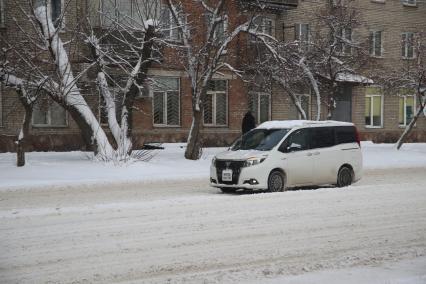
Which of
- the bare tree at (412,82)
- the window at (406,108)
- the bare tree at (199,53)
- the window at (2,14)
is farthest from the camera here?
the window at (406,108)

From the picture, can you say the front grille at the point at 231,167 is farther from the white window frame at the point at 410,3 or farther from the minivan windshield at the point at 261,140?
the white window frame at the point at 410,3

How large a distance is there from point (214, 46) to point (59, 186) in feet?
28.8

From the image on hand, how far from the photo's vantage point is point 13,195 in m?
14.9

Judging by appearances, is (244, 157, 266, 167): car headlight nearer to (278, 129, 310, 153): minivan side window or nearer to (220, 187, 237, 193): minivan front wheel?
(278, 129, 310, 153): minivan side window

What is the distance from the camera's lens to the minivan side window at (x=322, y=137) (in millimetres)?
16077

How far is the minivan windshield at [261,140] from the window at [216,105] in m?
15.2

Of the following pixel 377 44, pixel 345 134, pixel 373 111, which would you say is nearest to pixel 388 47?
pixel 377 44

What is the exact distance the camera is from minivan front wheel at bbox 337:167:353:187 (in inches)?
650

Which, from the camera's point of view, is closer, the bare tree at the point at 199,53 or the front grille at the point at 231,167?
the front grille at the point at 231,167

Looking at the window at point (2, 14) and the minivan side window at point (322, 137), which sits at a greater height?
the window at point (2, 14)

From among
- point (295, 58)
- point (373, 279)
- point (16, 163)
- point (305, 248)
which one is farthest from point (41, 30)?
point (373, 279)

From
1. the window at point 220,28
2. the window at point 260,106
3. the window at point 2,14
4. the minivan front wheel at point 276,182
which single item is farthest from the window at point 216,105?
the minivan front wheel at point 276,182

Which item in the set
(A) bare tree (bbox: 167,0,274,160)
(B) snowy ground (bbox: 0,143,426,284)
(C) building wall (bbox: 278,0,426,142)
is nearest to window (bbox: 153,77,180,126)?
(A) bare tree (bbox: 167,0,274,160)

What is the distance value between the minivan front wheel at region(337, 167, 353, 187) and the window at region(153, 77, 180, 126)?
14.1m
